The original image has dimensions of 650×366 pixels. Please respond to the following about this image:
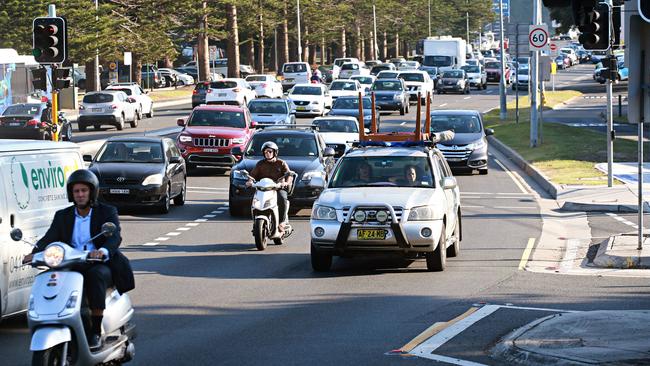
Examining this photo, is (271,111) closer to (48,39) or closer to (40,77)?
(40,77)

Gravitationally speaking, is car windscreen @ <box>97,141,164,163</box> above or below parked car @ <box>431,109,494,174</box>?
above

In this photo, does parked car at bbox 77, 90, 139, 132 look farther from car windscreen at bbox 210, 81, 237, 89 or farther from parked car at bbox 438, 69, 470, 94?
parked car at bbox 438, 69, 470, 94

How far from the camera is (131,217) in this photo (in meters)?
25.2

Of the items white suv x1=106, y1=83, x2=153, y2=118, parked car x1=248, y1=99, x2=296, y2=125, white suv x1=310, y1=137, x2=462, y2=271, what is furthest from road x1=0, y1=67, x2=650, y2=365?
white suv x1=106, y1=83, x2=153, y2=118

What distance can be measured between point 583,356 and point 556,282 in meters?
6.09

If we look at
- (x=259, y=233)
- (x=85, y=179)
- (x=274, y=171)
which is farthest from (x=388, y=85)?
(x=85, y=179)

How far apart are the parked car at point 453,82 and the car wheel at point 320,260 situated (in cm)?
6817

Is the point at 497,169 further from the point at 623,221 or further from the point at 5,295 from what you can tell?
the point at 5,295

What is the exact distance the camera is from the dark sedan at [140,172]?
25.2 m

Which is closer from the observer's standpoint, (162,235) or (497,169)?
(162,235)

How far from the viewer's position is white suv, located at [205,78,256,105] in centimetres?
6116

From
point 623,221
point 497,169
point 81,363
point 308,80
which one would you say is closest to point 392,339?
point 81,363

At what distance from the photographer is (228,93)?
6181 cm

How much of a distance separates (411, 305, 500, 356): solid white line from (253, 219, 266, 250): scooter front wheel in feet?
20.1
